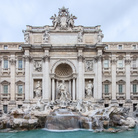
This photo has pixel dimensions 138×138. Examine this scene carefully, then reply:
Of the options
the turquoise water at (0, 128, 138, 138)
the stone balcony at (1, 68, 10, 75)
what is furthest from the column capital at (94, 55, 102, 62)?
the stone balcony at (1, 68, 10, 75)

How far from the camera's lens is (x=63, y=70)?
27.8m

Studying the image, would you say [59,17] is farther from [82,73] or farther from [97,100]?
[97,100]

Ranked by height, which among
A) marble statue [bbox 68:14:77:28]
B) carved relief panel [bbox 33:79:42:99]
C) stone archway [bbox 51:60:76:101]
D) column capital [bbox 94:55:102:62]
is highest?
marble statue [bbox 68:14:77:28]

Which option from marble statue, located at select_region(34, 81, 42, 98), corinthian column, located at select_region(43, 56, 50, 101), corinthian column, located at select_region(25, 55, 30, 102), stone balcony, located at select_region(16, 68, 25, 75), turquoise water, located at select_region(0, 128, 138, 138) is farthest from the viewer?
stone balcony, located at select_region(16, 68, 25, 75)

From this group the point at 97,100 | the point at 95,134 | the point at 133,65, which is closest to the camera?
the point at 95,134

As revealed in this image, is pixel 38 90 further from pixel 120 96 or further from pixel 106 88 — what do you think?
pixel 120 96

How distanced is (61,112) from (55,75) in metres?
7.42

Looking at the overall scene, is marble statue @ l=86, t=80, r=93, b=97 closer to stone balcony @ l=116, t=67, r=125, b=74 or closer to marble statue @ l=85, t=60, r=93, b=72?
marble statue @ l=85, t=60, r=93, b=72

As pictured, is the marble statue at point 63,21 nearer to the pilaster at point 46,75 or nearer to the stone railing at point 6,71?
the pilaster at point 46,75

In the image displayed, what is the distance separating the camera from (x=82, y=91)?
85.4ft

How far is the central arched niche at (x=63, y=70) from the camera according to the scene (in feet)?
89.4

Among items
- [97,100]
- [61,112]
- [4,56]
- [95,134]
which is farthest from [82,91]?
[4,56]

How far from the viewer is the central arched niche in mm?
27237

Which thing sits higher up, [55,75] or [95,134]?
[55,75]
